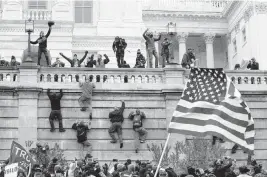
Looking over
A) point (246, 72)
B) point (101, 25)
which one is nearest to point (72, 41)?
point (101, 25)

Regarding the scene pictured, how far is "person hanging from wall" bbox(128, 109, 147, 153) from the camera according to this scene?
84.9ft

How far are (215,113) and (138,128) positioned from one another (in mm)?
12708

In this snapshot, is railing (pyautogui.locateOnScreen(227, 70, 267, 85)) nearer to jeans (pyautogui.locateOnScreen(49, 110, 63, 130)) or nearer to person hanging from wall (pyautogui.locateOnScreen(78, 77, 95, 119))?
person hanging from wall (pyautogui.locateOnScreen(78, 77, 95, 119))

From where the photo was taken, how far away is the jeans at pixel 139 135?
25.9 meters

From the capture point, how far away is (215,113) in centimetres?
1334

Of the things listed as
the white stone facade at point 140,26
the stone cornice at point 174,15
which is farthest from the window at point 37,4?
the stone cornice at point 174,15

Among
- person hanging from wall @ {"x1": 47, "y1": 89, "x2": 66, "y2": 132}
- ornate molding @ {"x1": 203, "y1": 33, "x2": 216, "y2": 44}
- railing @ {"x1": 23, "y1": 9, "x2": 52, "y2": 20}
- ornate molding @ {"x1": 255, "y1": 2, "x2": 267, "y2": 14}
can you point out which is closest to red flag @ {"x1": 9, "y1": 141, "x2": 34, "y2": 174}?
person hanging from wall @ {"x1": 47, "y1": 89, "x2": 66, "y2": 132}

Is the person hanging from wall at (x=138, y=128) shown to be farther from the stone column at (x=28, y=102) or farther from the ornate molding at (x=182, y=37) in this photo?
the ornate molding at (x=182, y=37)

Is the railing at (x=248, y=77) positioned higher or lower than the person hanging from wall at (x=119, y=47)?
lower

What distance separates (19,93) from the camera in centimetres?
2592

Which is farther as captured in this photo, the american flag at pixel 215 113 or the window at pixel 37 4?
the window at pixel 37 4

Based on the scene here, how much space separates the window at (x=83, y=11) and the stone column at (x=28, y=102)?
19.7 metres

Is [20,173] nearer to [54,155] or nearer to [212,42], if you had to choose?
[54,155]

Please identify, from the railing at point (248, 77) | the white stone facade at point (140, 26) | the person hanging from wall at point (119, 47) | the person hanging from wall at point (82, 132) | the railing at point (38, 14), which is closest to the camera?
the person hanging from wall at point (82, 132)
